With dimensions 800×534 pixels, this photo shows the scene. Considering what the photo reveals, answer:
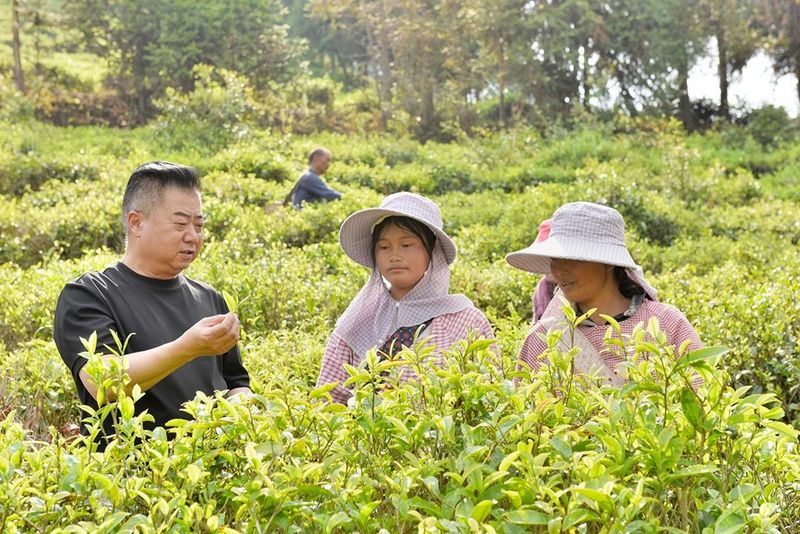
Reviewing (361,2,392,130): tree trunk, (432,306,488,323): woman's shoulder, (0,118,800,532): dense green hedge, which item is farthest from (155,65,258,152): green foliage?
(432,306,488,323): woman's shoulder

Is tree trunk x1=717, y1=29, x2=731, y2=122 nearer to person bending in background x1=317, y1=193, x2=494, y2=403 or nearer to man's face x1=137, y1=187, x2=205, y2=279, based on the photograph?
person bending in background x1=317, y1=193, x2=494, y2=403

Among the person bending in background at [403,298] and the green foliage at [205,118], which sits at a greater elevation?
the green foliage at [205,118]

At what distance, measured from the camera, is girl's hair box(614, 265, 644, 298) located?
2.95 meters

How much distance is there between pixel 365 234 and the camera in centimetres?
319

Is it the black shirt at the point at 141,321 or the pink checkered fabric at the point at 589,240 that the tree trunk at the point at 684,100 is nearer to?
the pink checkered fabric at the point at 589,240

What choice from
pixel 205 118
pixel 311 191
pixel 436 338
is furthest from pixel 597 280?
pixel 205 118

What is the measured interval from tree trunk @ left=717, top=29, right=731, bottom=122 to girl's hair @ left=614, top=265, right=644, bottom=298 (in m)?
19.8

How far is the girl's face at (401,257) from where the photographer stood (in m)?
2.97

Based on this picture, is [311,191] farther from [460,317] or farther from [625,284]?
[625,284]

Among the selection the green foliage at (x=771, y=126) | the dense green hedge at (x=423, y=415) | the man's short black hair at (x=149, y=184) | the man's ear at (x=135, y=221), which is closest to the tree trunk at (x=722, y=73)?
the green foliage at (x=771, y=126)

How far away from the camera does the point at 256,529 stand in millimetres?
1365

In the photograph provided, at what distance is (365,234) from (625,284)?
0.97m

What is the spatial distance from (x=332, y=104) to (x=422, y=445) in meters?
23.3

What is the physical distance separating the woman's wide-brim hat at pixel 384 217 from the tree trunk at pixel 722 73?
19.9m
